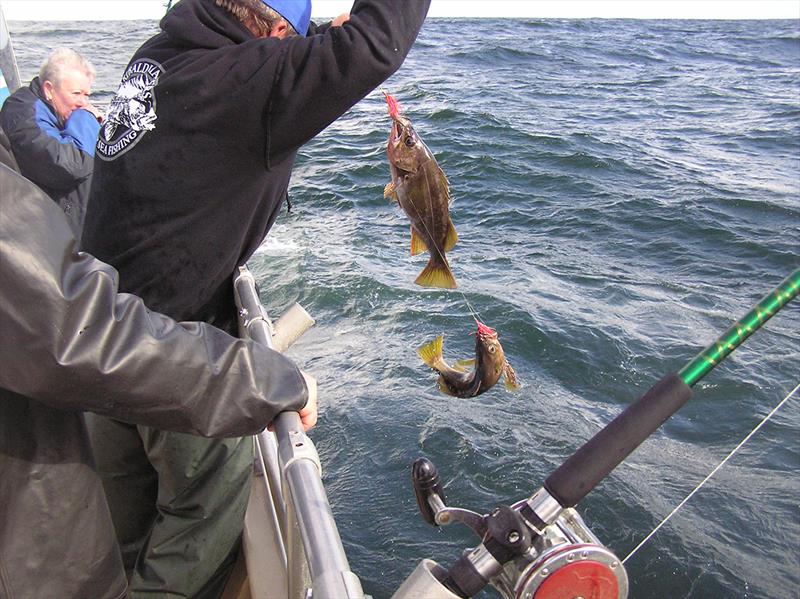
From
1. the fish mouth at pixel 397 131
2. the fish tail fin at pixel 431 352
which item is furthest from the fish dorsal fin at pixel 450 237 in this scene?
the fish tail fin at pixel 431 352

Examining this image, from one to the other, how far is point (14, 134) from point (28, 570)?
492 centimetres

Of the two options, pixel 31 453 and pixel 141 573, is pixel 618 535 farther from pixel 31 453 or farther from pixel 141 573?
pixel 31 453

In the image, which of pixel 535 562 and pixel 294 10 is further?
pixel 294 10

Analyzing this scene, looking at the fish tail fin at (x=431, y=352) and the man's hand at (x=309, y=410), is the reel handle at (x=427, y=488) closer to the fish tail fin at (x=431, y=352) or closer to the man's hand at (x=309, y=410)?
the man's hand at (x=309, y=410)

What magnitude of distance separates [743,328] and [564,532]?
686 millimetres

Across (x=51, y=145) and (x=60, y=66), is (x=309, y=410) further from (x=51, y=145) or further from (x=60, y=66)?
(x=60, y=66)

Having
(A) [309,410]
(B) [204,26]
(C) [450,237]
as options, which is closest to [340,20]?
(B) [204,26]

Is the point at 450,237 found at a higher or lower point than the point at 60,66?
higher

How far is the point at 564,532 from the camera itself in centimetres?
190

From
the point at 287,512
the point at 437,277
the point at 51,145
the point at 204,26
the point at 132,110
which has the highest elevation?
the point at 204,26

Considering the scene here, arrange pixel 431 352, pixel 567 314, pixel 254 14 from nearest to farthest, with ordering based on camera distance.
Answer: pixel 254 14 → pixel 431 352 → pixel 567 314

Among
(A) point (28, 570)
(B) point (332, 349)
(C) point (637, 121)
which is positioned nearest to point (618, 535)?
(B) point (332, 349)

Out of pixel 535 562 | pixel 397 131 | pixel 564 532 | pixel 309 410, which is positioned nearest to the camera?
pixel 535 562

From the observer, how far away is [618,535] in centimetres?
509
